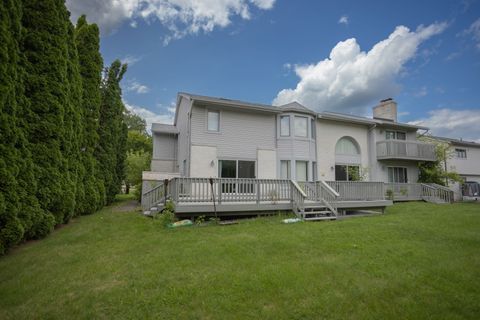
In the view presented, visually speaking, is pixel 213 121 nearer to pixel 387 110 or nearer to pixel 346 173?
pixel 346 173

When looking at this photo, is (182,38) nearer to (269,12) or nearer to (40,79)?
(269,12)

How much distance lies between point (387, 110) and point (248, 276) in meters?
20.5

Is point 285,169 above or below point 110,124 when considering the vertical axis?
below

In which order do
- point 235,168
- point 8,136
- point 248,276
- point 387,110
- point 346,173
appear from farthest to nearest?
point 387,110
point 346,173
point 235,168
point 8,136
point 248,276

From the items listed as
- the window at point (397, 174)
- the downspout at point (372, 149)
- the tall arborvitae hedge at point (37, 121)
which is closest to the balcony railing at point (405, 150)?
the downspout at point (372, 149)

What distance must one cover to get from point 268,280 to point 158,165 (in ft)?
48.7

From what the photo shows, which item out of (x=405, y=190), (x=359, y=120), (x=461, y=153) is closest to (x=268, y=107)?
(x=359, y=120)

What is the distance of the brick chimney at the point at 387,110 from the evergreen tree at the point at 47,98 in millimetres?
20903

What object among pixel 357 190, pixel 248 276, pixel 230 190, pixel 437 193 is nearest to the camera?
pixel 248 276

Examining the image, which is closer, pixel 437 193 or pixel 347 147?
pixel 437 193

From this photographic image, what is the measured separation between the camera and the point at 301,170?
46.1 feet

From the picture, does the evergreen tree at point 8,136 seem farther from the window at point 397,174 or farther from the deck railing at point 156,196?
the window at point 397,174

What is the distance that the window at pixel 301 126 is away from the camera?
14.1m

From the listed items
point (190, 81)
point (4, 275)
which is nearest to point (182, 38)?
point (190, 81)
